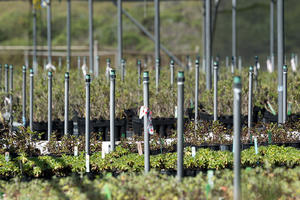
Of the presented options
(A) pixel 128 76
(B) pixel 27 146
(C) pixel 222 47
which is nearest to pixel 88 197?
(B) pixel 27 146

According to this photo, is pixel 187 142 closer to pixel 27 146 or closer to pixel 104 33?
pixel 27 146

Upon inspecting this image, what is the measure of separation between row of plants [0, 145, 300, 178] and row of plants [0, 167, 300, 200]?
132 cm

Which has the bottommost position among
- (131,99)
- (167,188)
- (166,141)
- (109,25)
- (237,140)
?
(167,188)

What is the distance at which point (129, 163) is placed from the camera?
6.72 metres

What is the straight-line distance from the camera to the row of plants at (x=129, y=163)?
261 inches

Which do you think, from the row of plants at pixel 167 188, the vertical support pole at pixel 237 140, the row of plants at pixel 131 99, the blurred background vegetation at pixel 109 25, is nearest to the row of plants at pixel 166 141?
the row of plants at pixel 131 99

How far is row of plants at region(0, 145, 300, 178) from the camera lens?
6641mm

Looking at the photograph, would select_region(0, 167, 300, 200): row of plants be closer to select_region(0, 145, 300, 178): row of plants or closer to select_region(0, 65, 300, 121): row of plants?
select_region(0, 145, 300, 178): row of plants

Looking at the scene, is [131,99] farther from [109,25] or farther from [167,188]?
[109,25]

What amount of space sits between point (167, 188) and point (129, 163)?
1.91 m

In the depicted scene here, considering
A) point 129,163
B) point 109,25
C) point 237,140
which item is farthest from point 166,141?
point 109,25

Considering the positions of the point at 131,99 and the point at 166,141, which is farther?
the point at 131,99

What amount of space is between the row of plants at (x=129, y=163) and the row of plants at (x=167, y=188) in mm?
1321

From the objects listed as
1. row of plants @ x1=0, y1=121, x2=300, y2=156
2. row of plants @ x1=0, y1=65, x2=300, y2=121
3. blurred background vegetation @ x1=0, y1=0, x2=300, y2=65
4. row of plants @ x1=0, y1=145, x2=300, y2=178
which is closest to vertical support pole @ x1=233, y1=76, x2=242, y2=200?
row of plants @ x1=0, y1=145, x2=300, y2=178
